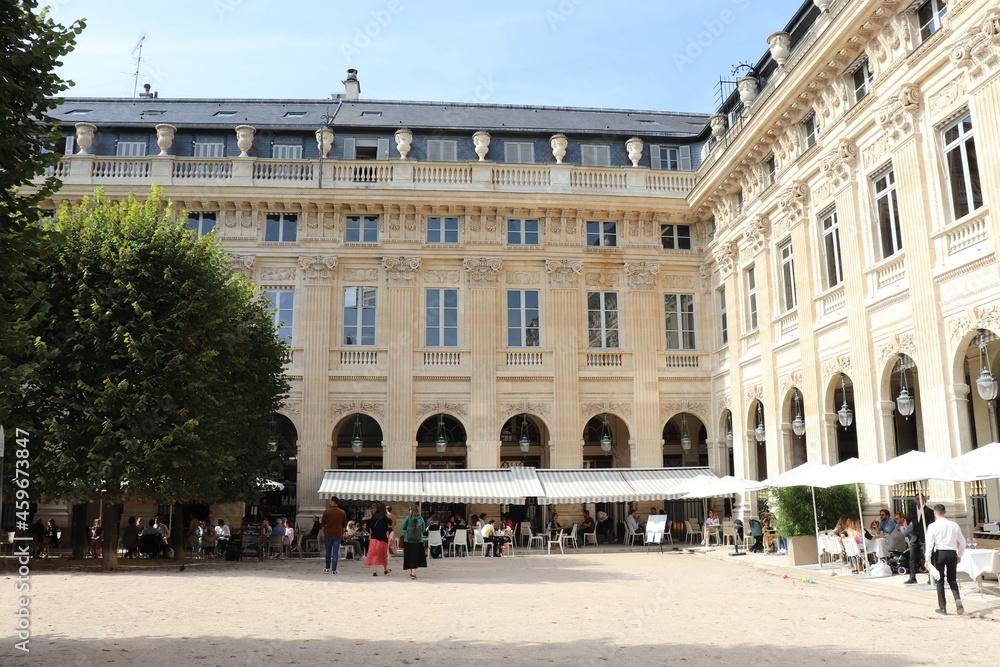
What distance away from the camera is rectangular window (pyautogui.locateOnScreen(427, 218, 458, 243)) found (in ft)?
90.8

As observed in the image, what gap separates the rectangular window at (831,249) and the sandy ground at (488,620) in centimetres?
734

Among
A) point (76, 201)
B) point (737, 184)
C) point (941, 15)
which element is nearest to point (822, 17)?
point (941, 15)

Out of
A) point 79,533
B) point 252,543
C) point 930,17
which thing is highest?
point 930,17

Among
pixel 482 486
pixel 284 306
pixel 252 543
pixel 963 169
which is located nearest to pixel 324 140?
pixel 284 306

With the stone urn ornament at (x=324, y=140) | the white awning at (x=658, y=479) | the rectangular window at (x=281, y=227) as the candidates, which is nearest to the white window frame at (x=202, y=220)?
the rectangular window at (x=281, y=227)

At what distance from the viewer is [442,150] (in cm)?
2862

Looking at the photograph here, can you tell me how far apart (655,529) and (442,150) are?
13950mm

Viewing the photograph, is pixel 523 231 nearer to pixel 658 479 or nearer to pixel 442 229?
pixel 442 229

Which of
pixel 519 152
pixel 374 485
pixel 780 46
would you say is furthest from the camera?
pixel 519 152

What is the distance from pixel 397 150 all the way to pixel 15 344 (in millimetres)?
21938

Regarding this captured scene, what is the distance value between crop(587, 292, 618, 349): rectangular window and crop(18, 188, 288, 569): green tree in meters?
12.4

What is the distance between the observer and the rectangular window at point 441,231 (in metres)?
27.7

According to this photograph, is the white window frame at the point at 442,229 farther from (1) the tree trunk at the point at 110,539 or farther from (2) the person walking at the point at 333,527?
(1) the tree trunk at the point at 110,539

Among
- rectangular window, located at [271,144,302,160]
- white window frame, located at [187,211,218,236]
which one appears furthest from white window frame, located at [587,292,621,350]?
white window frame, located at [187,211,218,236]
